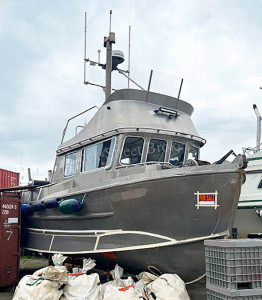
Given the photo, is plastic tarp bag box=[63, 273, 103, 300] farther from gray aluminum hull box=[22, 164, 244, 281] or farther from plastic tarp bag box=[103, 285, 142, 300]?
gray aluminum hull box=[22, 164, 244, 281]

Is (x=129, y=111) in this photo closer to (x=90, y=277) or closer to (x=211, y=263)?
(x=90, y=277)

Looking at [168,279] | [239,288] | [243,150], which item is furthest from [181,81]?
[243,150]

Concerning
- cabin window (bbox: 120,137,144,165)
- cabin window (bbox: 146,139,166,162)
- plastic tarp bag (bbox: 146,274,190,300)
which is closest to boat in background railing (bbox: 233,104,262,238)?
cabin window (bbox: 146,139,166,162)

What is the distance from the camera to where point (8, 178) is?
13727 millimetres

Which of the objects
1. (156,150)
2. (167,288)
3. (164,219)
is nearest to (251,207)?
(156,150)

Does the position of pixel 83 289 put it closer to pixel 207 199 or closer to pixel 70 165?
pixel 207 199

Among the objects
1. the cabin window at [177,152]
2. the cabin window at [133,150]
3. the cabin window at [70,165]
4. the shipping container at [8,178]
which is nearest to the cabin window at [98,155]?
the cabin window at [133,150]

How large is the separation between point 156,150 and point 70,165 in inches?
83.5

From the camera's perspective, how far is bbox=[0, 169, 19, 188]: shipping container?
43.3ft

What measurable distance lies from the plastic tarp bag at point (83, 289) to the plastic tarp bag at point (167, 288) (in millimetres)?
Answer: 786

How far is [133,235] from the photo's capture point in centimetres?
536

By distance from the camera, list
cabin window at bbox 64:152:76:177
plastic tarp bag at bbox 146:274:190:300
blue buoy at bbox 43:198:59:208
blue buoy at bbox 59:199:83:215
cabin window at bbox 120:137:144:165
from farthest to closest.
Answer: cabin window at bbox 64:152:76:177, blue buoy at bbox 43:198:59:208, cabin window at bbox 120:137:144:165, blue buoy at bbox 59:199:83:215, plastic tarp bag at bbox 146:274:190:300

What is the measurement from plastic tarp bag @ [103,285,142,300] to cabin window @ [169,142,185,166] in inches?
103

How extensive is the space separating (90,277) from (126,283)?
56cm
